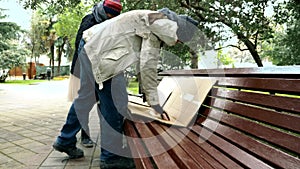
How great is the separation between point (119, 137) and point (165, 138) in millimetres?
668

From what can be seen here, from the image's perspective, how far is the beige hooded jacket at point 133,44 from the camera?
240 cm

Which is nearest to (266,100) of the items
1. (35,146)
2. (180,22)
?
(180,22)

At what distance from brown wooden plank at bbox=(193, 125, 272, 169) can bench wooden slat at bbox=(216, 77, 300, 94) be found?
363 millimetres

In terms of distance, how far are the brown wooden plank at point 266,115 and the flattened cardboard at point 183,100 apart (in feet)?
1.02

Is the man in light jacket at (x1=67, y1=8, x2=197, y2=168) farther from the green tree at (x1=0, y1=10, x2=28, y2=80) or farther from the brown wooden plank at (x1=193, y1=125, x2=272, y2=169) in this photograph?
→ the green tree at (x1=0, y1=10, x2=28, y2=80)

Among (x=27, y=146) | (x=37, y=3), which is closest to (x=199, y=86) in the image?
(x=27, y=146)

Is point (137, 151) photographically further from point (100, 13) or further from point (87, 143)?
point (87, 143)

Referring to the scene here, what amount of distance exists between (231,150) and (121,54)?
117cm

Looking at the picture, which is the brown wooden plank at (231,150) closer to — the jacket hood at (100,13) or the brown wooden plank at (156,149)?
the brown wooden plank at (156,149)

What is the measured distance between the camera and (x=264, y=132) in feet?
5.19

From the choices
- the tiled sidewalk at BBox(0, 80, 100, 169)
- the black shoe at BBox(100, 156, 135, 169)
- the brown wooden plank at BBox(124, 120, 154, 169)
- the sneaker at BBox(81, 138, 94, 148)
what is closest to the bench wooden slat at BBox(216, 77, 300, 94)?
the brown wooden plank at BBox(124, 120, 154, 169)

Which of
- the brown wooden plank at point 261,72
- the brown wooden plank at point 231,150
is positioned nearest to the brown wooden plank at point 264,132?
the brown wooden plank at point 231,150

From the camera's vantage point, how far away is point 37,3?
23.4 ft

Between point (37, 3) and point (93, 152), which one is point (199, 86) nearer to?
point (93, 152)
